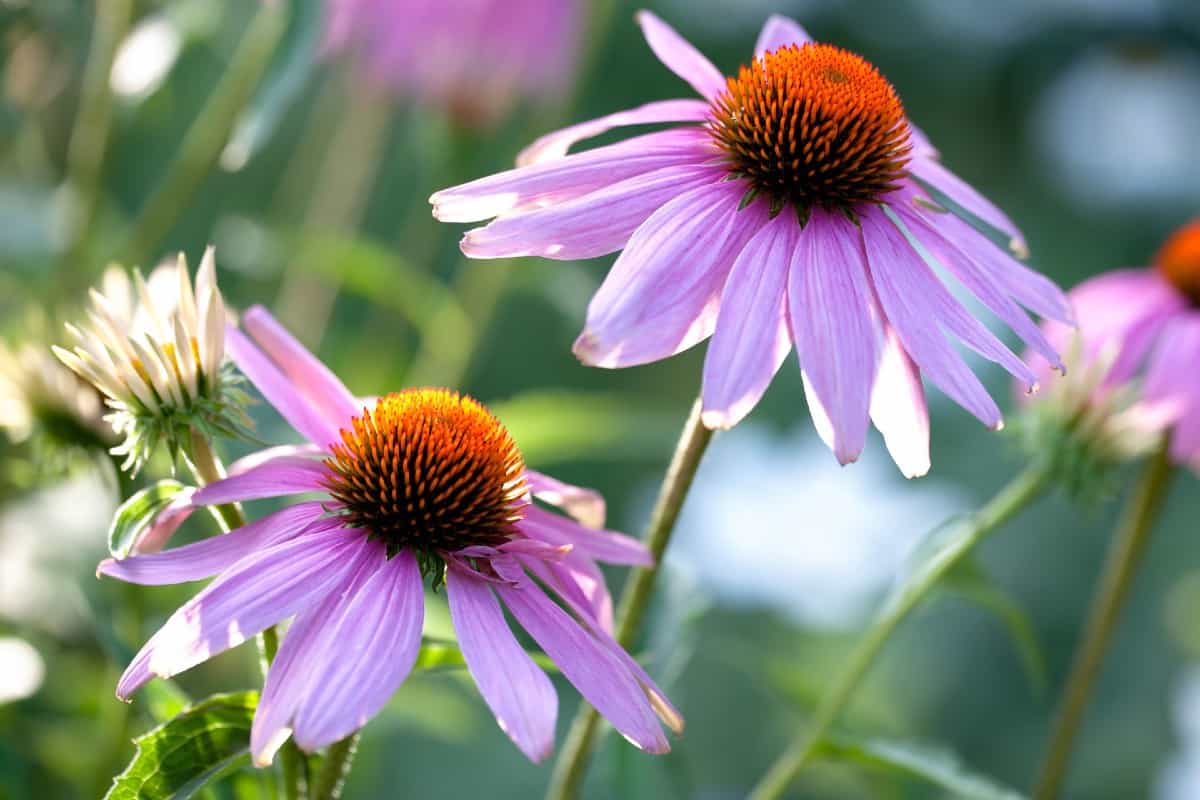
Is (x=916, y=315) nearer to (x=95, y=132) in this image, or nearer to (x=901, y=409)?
(x=901, y=409)

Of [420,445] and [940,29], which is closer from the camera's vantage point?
[420,445]

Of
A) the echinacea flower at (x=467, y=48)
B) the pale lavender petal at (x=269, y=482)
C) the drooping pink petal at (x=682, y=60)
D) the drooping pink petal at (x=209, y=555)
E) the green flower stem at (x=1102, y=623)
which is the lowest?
the green flower stem at (x=1102, y=623)

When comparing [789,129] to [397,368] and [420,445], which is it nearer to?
[420,445]

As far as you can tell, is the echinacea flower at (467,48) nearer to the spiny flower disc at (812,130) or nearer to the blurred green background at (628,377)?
the blurred green background at (628,377)

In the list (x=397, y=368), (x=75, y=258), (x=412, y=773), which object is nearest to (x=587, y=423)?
(x=397, y=368)

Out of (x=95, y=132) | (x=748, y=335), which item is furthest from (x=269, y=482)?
(x=95, y=132)

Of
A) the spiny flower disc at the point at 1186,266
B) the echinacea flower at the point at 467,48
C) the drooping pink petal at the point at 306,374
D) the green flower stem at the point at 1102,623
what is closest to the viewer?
the drooping pink petal at the point at 306,374

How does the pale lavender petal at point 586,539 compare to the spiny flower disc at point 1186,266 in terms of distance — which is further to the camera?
the spiny flower disc at point 1186,266

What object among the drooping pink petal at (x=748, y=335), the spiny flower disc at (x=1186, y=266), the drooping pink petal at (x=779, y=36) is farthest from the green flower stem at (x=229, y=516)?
the spiny flower disc at (x=1186, y=266)
